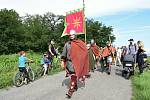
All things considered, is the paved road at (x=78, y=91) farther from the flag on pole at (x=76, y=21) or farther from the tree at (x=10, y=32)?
the tree at (x=10, y=32)

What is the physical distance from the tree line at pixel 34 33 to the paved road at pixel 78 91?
71.4 metres

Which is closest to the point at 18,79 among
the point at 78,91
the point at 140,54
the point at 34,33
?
the point at 78,91

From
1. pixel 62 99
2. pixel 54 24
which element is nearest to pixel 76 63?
pixel 62 99

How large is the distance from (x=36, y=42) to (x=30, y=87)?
8082cm

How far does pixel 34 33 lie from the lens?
10206 centimetres

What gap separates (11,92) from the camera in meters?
13.9

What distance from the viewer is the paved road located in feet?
39.4

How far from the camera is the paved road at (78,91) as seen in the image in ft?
39.4

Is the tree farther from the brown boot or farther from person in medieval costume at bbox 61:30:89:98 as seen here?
the brown boot

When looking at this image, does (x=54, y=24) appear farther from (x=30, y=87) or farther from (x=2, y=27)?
(x=30, y=87)

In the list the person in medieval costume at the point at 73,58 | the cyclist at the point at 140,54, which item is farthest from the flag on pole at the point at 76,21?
the person in medieval costume at the point at 73,58

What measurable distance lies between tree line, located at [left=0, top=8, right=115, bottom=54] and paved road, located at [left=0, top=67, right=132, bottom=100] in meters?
71.4

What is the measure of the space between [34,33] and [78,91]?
295ft

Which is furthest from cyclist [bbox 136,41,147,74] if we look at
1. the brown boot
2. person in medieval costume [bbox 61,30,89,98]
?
the brown boot
